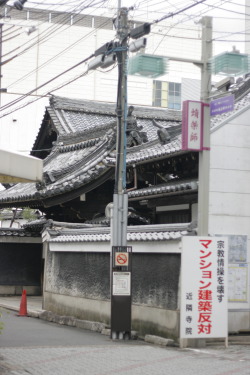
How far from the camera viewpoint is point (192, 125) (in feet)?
49.2

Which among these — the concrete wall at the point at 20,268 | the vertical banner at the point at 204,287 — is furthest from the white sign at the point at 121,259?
the concrete wall at the point at 20,268

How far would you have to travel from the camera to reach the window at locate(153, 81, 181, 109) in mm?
62000

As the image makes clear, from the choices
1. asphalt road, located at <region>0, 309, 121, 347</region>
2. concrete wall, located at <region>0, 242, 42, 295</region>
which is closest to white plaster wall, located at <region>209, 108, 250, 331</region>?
asphalt road, located at <region>0, 309, 121, 347</region>

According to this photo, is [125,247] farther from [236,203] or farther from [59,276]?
[59,276]

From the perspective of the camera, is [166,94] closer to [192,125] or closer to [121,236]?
[121,236]

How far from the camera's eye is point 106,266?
62.5 ft

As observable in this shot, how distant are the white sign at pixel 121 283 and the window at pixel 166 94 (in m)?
46.6

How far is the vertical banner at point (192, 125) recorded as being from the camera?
48.8 feet

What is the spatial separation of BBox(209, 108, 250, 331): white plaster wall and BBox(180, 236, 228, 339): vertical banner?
123 cm

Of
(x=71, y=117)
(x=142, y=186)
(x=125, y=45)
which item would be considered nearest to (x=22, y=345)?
(x=125, y=45)

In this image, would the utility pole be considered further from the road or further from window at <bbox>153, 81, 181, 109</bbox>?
window at <bbox>153, 81, 181, 109</bbox>

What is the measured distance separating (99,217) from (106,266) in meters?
7.16

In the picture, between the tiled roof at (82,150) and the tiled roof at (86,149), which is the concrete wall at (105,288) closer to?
the tiled roof at (86,149)

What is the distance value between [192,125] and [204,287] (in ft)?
12.2
